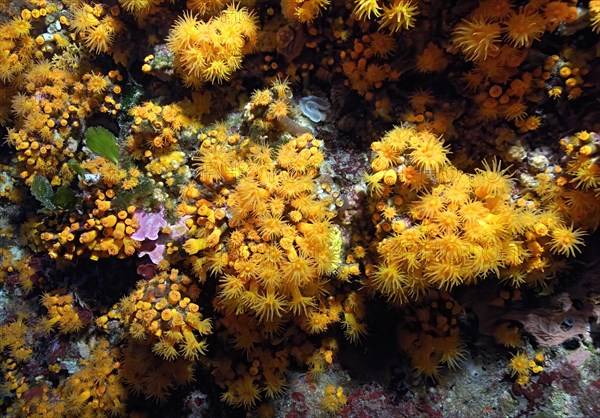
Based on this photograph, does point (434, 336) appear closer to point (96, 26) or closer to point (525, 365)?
point (525, 365)

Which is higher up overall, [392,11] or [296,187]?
[392,11]

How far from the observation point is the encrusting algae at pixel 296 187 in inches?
122

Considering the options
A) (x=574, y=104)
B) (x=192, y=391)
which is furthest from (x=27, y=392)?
(x=574, y=104)

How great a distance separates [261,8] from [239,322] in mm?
2965

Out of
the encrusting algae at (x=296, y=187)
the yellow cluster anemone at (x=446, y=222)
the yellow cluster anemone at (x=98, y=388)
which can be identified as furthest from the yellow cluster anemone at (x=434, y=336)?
the yellow cluster anemone at (x=98, y=388)

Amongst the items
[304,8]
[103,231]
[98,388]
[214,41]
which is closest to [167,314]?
[103,231]

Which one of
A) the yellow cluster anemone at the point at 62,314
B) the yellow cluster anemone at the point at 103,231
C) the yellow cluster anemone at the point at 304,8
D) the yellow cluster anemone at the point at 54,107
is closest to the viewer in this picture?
the yellow cluster anemone at the point at 304,8

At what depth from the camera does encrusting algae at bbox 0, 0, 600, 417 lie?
10.2 feet

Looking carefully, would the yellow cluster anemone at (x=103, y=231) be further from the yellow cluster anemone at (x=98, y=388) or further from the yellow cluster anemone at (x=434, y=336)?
the yellow cluster anemone at (x=434, y=336)

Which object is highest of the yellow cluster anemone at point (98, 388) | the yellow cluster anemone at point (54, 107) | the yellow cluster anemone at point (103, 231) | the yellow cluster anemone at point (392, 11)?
the yellow cluster anemone at point (392, 11)

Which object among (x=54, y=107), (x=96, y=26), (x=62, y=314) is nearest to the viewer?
(x=96, y=26)

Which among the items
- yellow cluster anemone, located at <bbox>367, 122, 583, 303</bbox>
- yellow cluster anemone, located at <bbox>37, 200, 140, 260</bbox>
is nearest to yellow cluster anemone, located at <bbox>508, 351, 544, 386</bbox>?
yellow cluster anemone, located at <bbox>367, 122, 583, 303</bbox>

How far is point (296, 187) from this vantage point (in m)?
3.29

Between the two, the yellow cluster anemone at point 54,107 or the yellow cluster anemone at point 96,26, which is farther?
the yellow cluster anemone at point 54,107
